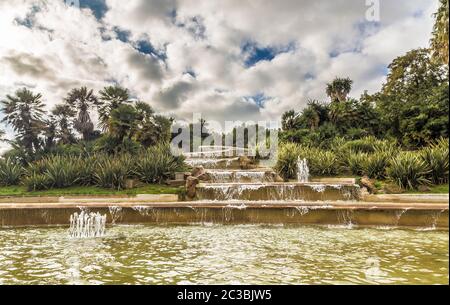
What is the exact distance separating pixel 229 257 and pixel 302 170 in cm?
889

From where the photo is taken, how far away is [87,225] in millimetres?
6957

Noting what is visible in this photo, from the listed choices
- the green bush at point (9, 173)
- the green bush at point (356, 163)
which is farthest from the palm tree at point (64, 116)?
the green bush at point (356, 163)

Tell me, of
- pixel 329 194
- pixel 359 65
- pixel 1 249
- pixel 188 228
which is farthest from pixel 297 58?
pixel 1 249

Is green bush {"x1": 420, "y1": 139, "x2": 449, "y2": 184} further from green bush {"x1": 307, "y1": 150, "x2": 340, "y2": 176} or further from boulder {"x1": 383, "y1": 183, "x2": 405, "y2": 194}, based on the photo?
green bush {"x1": 307, "y1": 150, "x2": 340, "y2": 176}

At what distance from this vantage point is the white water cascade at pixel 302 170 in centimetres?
1259

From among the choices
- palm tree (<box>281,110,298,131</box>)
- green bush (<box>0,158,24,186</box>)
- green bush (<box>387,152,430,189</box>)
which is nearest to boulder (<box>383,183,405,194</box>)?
green bush (<box>387,152,430,189</box>)

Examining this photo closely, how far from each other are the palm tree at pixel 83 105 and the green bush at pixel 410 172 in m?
19.4

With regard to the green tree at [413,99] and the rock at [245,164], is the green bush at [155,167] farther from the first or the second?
the green tree at [413,99]

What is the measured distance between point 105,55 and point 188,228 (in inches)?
446

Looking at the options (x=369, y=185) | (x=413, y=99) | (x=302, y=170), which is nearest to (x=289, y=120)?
(x=413, y=99)

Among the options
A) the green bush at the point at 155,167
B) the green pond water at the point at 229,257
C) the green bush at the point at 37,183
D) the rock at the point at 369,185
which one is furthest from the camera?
the green bush at the point at 155,167

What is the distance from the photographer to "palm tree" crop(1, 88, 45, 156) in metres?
15.5

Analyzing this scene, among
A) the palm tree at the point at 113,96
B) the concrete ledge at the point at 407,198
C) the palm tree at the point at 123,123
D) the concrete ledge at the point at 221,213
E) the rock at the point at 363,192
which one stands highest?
the palm tree at the point at 113,96

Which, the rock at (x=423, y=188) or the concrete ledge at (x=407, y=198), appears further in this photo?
the rock at (x=423, y=188)
